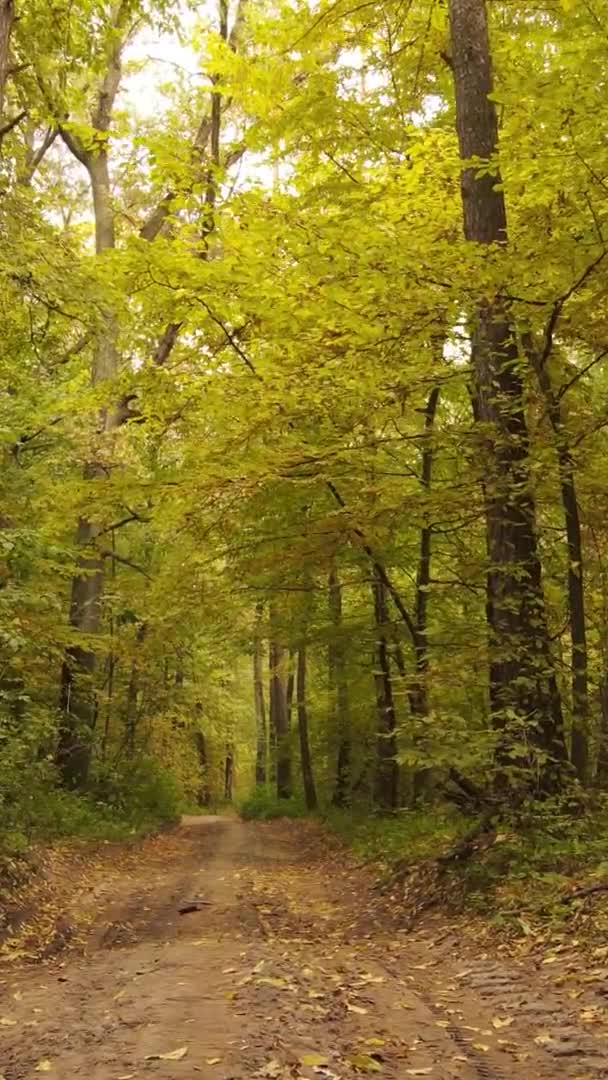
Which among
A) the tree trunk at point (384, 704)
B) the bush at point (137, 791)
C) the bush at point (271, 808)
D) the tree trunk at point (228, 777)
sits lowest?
the tree trunk at point (228, 777)

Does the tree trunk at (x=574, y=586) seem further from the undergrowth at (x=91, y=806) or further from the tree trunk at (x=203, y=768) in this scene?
the tree trunk at (x=203, y=768)

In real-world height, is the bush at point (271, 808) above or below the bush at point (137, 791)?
below

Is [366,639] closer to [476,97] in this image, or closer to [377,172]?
[377,172]

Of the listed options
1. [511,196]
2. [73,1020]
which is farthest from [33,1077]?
[511,196]

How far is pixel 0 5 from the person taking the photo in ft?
24.0

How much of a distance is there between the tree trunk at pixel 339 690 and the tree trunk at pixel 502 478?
5.23 m

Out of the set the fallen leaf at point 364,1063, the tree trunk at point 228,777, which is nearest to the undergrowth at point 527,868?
the fallen leaf at point 364,1063

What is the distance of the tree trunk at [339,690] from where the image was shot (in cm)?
1466

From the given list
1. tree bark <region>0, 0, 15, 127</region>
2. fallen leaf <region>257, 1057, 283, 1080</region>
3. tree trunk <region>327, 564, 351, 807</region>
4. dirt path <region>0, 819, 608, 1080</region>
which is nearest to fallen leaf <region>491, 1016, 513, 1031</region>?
dirt path <region>0, 819, 608, 1080</region>

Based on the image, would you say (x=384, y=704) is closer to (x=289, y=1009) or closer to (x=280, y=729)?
(x=289, y=1009)

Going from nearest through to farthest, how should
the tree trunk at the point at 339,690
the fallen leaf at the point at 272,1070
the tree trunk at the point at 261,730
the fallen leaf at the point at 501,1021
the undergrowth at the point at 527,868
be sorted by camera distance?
the fallen leaf at the point at 272,1070 < the fallen leaf at the point at 501,1021 < the undergrowth at the point at 527,868 < the tree trunk at the point at 339,690 < the tree trunk at the point at 261,730

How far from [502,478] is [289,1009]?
15.8 ft

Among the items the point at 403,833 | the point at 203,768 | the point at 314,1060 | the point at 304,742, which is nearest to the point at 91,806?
the point at 403,833

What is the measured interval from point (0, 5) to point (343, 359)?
14.3ft
